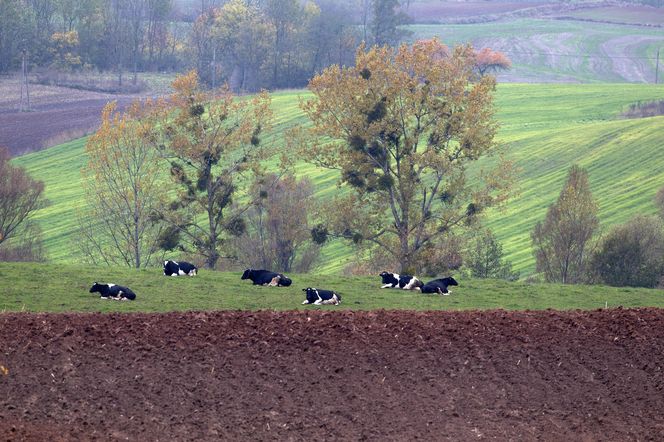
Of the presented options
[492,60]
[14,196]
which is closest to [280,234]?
[14,196]

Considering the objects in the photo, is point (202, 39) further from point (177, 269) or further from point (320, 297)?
point (320, 297)

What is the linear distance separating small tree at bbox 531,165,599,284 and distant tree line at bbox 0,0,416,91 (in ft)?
277

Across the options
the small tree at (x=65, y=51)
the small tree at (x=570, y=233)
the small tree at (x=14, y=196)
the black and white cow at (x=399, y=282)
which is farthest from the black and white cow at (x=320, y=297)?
the small tree at (x=65, y=51)

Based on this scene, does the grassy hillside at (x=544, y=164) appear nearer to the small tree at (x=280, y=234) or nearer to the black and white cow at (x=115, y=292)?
the small tree at (x=280, y=234)

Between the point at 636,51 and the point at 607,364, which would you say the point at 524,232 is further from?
the point at 636,51

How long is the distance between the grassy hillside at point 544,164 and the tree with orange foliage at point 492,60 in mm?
23680

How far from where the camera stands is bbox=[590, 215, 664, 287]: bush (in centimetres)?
5597

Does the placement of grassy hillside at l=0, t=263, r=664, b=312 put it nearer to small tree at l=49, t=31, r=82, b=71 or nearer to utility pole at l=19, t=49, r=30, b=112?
utility pole at l=19, t=49, r=30, b=112

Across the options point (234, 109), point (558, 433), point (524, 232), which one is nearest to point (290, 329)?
point (558, 433)

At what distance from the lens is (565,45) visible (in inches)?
6555

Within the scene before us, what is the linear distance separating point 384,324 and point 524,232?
2100 inches

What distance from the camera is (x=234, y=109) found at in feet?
185

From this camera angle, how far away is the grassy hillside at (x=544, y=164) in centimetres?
7856

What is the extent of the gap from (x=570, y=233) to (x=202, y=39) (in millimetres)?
106776
